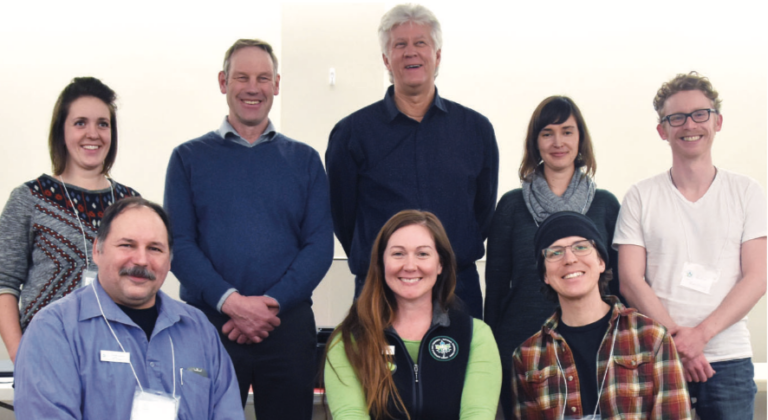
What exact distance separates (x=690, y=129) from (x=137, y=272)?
200 cm

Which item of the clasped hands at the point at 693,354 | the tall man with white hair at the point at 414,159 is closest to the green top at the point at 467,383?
the tall man with white hair at the point at 414,159

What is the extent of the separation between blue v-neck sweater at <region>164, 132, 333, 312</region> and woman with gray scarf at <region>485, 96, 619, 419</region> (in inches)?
26.6

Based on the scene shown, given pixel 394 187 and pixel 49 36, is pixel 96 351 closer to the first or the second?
pixel 394 187

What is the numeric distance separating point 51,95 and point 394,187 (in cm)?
385

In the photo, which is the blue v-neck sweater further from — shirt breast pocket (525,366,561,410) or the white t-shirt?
the white t-shirt

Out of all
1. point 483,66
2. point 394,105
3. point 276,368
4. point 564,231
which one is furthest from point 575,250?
point 483,66

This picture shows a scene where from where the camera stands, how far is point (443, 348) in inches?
83.7

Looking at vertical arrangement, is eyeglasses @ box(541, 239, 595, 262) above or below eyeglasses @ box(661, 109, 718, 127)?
below

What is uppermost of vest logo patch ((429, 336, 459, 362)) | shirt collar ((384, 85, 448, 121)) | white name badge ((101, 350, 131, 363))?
shirt collar ((384, 85, 448, 121))

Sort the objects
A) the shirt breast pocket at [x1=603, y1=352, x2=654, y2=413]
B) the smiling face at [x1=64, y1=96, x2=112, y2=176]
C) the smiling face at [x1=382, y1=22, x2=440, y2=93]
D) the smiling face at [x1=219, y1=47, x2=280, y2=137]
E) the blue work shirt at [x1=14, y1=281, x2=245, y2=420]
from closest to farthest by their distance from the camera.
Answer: the blue work shirt at [x1=14, y1=281, x2=245, y2=420] → the shirt breast pocket at [x1=603, y1=352, x2=654, y2=413] → the smiling face at [x1=64, y1=96, x2=112, y2=176] → the smiling face at [x1=219, y1=47, x2=280, y2=137] → the smiling face at [x1=382, y1=22, x2=440, y2=93]

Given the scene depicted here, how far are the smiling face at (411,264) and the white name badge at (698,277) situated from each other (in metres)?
0.92

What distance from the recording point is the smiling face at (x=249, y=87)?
2.54 m

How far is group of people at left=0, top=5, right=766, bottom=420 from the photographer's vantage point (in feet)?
6.49

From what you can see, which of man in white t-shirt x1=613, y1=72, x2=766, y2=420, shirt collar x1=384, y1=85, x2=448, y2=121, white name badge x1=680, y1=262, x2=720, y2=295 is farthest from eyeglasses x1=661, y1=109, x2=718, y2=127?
shirt collar x1=384, y1=85, x2=448, y2=121
